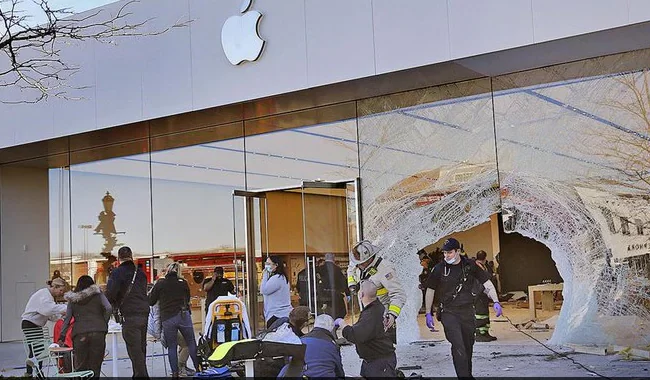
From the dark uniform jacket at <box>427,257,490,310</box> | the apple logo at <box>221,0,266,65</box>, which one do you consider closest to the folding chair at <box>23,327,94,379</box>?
the apple logo at <box>221,0,266,65</box>

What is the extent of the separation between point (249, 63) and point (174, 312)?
13.4 ft

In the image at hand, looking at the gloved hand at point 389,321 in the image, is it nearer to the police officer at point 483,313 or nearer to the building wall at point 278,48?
the police officer at point 483,313

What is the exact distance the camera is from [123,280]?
43.2 ft

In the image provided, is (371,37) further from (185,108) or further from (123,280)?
(123,280)

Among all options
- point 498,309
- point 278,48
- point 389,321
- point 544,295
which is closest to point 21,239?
point 278,48

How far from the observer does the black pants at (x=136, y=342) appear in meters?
12.9

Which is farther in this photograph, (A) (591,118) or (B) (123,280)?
(B) (123,280)

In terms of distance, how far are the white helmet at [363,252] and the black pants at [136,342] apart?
3.69 metres

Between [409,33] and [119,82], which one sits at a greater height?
[119,82]

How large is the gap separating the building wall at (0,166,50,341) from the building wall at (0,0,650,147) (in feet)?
8.03

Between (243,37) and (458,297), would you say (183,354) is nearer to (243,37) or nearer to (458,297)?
(458,297)

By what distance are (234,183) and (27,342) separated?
12.2 ft

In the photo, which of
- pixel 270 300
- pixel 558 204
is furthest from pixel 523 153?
pixel 270 300

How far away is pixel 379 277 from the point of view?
1109 cm
